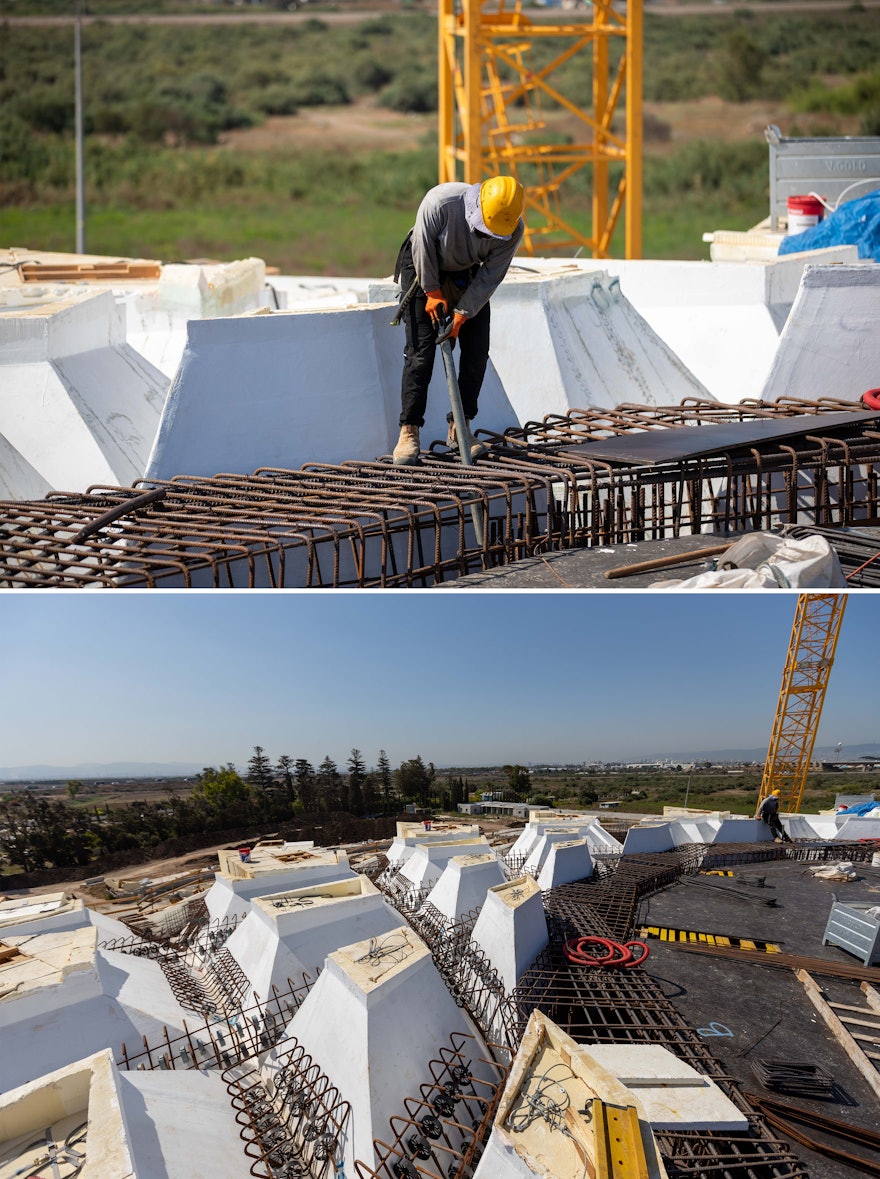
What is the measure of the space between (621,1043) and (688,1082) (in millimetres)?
784

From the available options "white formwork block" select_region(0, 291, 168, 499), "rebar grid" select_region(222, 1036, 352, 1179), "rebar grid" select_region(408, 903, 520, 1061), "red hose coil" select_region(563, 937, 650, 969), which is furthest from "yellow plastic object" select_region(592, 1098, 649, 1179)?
"white formwork block" select_region(0, 291, 168, 499)

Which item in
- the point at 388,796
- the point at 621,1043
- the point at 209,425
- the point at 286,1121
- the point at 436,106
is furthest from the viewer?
the point at 436,106

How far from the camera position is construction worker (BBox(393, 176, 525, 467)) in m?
6.16

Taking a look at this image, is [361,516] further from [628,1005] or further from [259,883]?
[628,1005]

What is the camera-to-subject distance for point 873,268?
30.4 ft

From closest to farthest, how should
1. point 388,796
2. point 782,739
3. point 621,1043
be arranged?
point 621,1043, point 388,796, point 782,739

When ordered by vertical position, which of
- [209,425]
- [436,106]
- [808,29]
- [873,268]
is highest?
[808,29]

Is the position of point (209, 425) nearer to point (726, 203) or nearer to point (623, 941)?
point (623, 941)

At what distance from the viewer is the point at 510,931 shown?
21.7 feet

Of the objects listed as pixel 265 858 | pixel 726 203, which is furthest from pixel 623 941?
pixel 726 203

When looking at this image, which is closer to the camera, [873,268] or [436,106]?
[873,268]

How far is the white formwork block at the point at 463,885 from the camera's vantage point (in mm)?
7625

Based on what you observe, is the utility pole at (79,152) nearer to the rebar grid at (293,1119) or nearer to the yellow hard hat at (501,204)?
the yellow hard hat at (501,204)

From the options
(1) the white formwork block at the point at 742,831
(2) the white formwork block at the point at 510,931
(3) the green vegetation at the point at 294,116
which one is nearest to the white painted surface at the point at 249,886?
(2) the white formwork block at the point at 510,931
